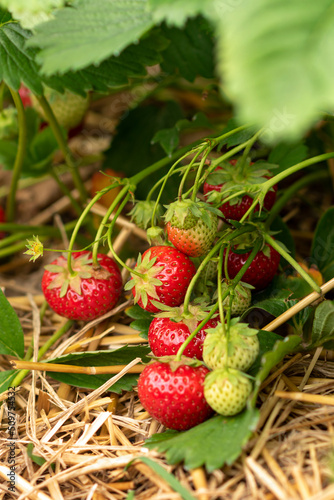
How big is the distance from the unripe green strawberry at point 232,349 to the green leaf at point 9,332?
0.46 m

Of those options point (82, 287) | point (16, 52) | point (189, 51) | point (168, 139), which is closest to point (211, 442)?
point (82, 287)

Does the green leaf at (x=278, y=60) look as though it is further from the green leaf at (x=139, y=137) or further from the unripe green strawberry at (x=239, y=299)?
the green leaf at (x=139, y=137)

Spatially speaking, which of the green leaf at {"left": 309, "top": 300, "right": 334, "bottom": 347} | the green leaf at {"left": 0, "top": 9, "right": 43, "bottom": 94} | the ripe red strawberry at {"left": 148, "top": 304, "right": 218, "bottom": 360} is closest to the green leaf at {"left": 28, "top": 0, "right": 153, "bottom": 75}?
the green leaf at {"left": 0, "top": 9, "right": 43, "bottom": 94}

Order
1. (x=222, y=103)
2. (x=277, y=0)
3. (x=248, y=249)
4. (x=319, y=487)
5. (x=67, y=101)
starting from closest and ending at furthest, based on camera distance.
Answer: (x=277, y=0)
(x=319, y=487)
(x=248, y=249)
(x=67, y=101)
(x=222, y=103)

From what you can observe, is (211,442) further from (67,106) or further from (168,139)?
(67,106)

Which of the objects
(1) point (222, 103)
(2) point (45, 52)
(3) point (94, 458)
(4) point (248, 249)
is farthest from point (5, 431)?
(1) point (222, 103)

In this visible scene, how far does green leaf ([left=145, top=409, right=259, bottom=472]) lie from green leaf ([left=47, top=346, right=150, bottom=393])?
0.19m

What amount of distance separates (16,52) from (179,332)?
63 centimetres

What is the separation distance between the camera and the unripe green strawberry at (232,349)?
67 centimetres

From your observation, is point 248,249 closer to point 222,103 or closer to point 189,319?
point 189,319

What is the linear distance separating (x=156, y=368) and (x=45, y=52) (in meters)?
0.50

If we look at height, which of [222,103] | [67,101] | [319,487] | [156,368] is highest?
[67,101]

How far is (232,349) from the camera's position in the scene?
0.67 meters

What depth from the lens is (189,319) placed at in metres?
0.79
